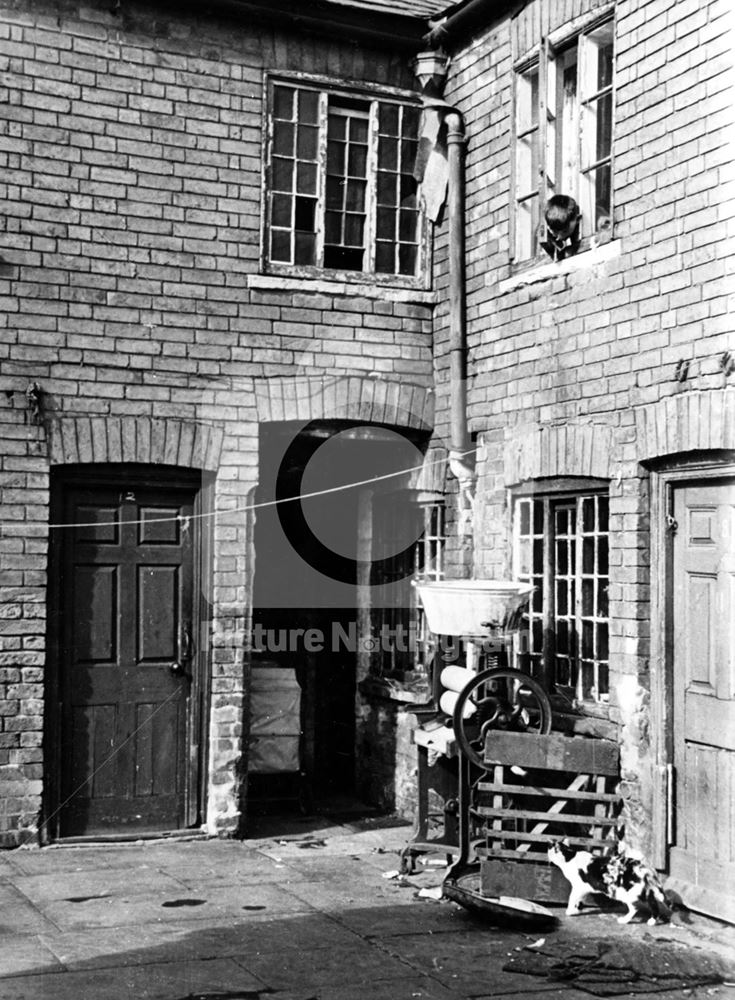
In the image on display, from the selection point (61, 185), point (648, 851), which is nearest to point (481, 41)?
point (61, 185)

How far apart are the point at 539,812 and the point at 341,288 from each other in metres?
4.17

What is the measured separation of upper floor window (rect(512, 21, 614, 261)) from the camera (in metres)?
7.80

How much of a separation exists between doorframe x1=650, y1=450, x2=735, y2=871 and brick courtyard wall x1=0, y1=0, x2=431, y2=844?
114 inches

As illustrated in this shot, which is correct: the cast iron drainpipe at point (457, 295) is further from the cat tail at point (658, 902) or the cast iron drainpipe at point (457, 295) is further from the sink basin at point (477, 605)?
the cat tail at point (658, 902)

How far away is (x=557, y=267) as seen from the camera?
7988 millimetres

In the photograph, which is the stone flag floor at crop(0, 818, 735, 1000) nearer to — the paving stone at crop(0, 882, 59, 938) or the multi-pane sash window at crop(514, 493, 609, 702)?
the paving stone at crop(0, 882, 59, 938)

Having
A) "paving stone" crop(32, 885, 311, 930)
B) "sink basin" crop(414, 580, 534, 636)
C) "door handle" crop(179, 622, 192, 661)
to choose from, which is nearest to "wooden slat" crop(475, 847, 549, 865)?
"paving stone" crop(32, 885, 311, 930)

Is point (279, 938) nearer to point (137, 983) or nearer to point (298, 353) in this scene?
point (137, 983)

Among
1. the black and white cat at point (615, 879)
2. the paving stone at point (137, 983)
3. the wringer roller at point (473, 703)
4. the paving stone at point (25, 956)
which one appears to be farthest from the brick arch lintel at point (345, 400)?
the paving stone at point (137, 983)

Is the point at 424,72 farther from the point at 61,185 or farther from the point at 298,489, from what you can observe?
the point at 298,489

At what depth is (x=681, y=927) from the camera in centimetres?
675

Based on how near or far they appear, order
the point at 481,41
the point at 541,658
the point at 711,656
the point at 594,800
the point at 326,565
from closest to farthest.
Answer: the point at 711,656
the point at 594,800
the point at 541,658
the point at 481,41
the point at 326,565

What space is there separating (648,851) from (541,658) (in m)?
1.50

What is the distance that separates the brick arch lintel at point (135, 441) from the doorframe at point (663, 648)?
3.36 m
